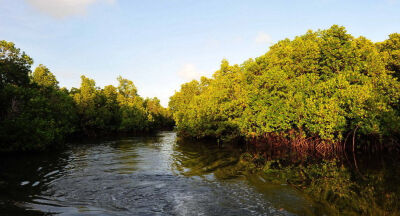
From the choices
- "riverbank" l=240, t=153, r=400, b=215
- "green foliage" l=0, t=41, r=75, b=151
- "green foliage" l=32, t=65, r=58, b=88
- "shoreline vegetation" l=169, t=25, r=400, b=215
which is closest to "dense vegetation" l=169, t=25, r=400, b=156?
"shoreline vegetation" l=169, t=25, r=400, b=215

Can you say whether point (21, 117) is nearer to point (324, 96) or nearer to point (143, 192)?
point (143, 192)

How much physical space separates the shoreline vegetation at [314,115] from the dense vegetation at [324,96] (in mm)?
91

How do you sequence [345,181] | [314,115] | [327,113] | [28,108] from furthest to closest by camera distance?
[28,108], [314,115], [327,113], [345,181]

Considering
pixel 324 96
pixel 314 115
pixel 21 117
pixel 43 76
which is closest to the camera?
pixel 314 115

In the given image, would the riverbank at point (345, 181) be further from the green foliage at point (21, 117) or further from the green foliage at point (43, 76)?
the green foliage at point (43, 76)

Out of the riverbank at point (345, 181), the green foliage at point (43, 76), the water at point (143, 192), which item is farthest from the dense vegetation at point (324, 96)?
the green foliage at point (43, 76)

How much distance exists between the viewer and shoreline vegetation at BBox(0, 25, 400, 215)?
14781 millimetres

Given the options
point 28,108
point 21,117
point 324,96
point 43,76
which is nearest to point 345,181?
point 324,96

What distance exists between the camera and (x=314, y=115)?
21.4 m

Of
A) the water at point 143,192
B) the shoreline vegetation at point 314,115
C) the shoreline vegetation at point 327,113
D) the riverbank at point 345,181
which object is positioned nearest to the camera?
the water at point 143,192

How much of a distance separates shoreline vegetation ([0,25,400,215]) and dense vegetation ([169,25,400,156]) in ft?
0.30

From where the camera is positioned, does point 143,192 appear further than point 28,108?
No

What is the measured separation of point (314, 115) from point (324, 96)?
218cm

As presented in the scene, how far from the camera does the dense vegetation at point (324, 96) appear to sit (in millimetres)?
20781
